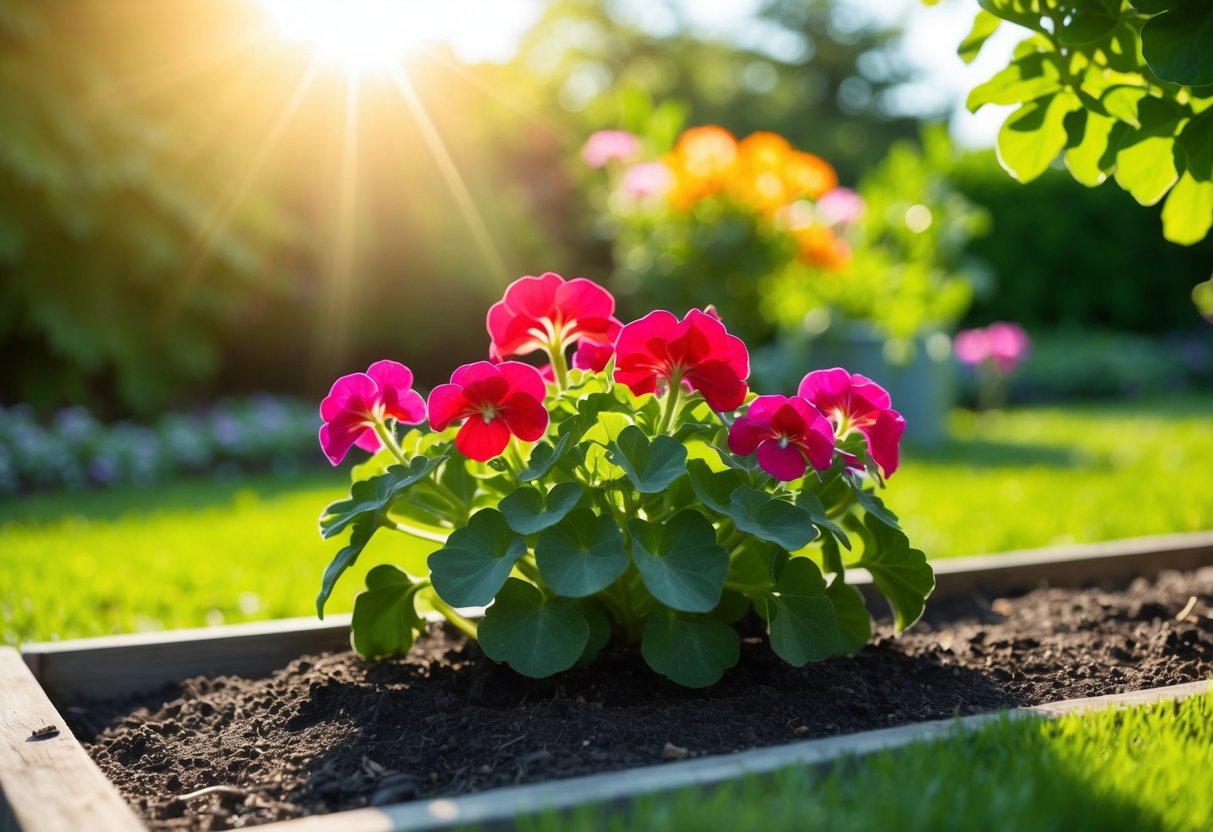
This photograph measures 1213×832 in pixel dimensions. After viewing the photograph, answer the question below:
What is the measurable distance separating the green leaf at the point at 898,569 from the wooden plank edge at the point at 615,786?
0.32m

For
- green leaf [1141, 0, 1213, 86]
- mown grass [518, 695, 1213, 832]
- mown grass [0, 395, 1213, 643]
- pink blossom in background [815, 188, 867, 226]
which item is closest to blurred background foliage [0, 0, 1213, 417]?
pink blossom in background [815, 188, 867, 226]

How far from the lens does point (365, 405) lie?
1.52m

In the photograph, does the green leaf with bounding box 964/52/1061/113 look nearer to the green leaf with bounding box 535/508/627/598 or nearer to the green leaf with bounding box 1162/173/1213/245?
the green leaf with bounding box 1162/173/1213/245

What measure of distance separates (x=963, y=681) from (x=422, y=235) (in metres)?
6.05

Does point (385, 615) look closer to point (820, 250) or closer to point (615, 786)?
point (615, 786)

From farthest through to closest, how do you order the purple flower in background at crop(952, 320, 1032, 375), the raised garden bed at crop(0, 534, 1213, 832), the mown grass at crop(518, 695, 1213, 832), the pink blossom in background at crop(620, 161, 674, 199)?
1. the purple flower in background at crop(952, 320, 1032, 375)
2. the pink blossom in background at crop(620, 161, 674, 199)
3. the raised garden bed at crop(0, 534, 1213, 832)
4. the mown grass at crop(518, 695, 1213, 832)

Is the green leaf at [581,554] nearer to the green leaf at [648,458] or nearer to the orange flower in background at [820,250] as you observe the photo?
the green leaf at [648,458]

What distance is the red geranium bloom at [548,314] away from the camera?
1533mm

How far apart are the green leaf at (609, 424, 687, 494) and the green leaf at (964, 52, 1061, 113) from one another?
2.65 ft

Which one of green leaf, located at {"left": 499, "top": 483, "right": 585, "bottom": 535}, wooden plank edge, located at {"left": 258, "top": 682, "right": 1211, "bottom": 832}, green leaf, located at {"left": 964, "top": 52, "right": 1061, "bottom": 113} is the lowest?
wooden plank edge, located at {"left": 258, "top": 682, "right": 1211, "bottom": 832}

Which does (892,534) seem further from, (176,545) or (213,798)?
(176,545)

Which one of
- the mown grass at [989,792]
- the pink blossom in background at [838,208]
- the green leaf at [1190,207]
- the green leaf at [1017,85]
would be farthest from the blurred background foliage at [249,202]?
the mown grass at [989,792]

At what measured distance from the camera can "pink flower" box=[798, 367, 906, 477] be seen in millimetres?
1501

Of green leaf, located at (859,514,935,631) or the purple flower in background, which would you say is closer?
green leaf, located at (859,514,935,631)
